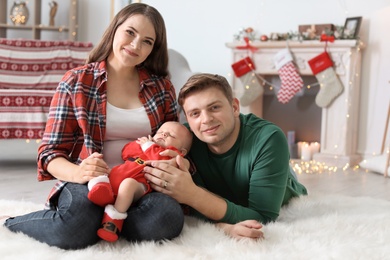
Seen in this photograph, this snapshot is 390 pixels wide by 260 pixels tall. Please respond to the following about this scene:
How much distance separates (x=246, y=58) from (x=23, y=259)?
3543 mm

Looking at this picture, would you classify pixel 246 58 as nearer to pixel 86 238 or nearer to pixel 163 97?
pixel 163 97

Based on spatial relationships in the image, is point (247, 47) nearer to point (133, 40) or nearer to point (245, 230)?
point (133, 40)

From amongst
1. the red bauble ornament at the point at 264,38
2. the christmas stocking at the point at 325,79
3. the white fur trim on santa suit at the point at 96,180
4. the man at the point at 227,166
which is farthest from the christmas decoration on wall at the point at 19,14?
the white fur trim on santa suit at the point at 96,180

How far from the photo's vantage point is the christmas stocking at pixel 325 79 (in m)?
4.45

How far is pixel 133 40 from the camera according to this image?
1.88 metres

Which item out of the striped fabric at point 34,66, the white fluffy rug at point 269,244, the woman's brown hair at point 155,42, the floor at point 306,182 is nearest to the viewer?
the white fluffy rug at point 269,244

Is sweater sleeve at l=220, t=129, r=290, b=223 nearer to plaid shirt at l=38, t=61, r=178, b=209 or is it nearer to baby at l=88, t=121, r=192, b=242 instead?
baby at l=88, t=121, r=192, b=242

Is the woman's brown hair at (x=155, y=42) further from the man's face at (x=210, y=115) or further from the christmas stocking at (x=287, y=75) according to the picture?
the christmas stocking at (x=287, y=75)

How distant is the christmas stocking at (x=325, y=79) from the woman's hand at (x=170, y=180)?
297cm

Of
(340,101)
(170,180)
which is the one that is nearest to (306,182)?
(340,101)

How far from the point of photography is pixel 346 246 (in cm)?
166

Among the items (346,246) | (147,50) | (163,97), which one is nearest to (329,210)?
(346,246)

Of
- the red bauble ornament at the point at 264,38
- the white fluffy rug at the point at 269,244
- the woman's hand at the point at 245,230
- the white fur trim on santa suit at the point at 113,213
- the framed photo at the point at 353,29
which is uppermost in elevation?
the framed photo at the point at 353,29

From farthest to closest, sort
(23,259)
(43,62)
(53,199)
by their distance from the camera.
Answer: (43,62)
(53,199)
(23,259)
